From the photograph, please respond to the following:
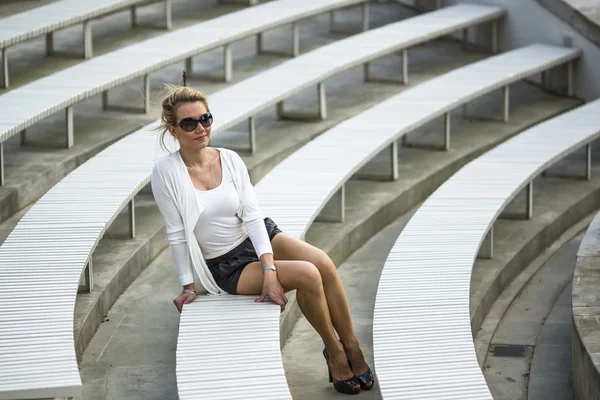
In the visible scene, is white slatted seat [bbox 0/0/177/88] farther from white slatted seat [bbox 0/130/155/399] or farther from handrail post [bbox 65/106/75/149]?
white slatted seat [bbox 0/130/155/399]

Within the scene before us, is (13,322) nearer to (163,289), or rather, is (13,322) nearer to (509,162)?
(163,289)

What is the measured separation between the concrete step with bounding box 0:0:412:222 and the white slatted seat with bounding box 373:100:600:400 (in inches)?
62.3

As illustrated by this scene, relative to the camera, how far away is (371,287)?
275 inches

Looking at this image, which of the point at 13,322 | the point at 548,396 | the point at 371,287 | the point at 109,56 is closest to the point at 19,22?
the point at 109,56

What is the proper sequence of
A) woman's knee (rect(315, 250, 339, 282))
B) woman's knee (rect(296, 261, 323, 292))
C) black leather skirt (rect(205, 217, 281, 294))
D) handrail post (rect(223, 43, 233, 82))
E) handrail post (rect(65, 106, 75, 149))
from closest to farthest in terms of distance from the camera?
woman's knee (rect(296, 261, 323, 292)), woman's knee (rect(315, 250, 339, 282)), black leather skirt (rect(205, 217, 281, 294)), handrail post (rect(65, 106, 75, 149)), handrail post (rect(223, 43, 233, 82))

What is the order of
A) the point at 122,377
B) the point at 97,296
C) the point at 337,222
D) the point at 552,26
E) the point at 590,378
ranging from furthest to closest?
the point at 552,26 → the point at 337,222 → the point at 97,296 → the point at 122,377 → the point at 590,378

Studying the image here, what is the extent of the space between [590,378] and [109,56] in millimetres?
5477

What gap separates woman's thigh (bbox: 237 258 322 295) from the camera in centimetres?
513

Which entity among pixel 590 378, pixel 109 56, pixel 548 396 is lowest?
pixel 548 396

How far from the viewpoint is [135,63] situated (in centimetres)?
891

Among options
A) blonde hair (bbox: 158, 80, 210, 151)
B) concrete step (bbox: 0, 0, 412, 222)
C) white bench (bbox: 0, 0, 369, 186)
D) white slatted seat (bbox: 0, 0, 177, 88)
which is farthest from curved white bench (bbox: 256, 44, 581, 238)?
white slatted seat (bbox: 0, 0, 177, 88)

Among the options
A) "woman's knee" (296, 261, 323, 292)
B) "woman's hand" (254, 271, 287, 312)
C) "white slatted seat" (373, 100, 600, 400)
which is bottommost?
"white slatted seat" (373, 100, 600, 400)

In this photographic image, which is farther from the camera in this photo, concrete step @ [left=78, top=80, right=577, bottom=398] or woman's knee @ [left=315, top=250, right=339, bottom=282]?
concrete step @ [left=78, top=80, right=577, bottom=398]

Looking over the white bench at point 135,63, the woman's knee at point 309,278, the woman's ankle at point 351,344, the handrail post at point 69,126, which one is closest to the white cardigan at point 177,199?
the woman's knee at point 309,278
